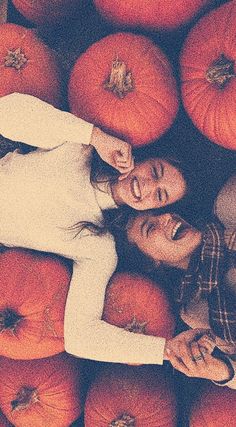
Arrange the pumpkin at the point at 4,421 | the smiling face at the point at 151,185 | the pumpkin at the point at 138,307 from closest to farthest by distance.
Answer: the smiling face at the point at 151,185 → the pumpkin at the point at 138,307 → the pumpkin at the point at 4,421

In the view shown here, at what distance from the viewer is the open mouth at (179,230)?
135 cm

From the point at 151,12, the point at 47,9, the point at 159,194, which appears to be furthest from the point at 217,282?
the point at 47,9

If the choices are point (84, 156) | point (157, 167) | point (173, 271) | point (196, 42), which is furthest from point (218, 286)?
point (196, 42)

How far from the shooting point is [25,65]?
1417mm

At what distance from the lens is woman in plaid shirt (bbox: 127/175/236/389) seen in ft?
4.37

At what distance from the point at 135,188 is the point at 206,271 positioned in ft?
0.94

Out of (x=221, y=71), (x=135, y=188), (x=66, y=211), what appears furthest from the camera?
(x=66, y=211)

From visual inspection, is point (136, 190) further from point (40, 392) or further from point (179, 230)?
point (40, 392)

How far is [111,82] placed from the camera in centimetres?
131

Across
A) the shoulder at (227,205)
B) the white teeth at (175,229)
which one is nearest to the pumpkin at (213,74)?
the shoulder at (227,205)

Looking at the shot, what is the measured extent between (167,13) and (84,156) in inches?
16.6

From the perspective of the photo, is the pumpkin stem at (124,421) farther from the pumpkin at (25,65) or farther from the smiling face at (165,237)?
the pumpkin at (25,65)

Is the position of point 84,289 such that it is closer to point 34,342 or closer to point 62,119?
point 34,342

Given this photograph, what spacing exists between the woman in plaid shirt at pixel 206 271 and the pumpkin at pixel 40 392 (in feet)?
1.09
